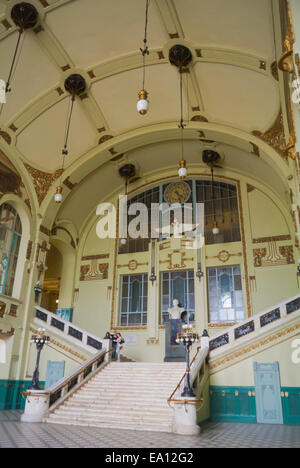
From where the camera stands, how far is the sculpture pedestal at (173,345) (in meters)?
12.6

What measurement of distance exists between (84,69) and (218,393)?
35.5ft

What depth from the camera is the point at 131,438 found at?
6.40 m

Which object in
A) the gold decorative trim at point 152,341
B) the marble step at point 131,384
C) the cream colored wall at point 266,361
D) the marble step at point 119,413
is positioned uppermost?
the gold decorative trim at point 152,341

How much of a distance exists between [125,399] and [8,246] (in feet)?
23.6

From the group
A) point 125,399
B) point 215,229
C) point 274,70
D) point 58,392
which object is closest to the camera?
point 125,399

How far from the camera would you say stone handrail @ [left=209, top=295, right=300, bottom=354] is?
985 centimetres

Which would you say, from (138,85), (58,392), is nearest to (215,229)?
(138,85)

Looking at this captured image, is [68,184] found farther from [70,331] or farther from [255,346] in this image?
[255,346]

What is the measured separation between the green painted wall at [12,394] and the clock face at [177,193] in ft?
31.8

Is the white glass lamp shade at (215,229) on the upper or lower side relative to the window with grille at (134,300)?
upper

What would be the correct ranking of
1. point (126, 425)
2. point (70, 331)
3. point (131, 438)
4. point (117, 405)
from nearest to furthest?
→ point (131, 438), point (126, 425), point (117, 405), point (70, 331)

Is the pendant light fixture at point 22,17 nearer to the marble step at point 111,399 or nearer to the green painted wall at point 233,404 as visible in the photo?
the marble step at point 111,399

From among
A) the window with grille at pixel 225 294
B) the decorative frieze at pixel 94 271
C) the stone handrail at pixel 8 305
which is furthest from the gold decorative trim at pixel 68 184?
the window with grille at pixel 225 294
